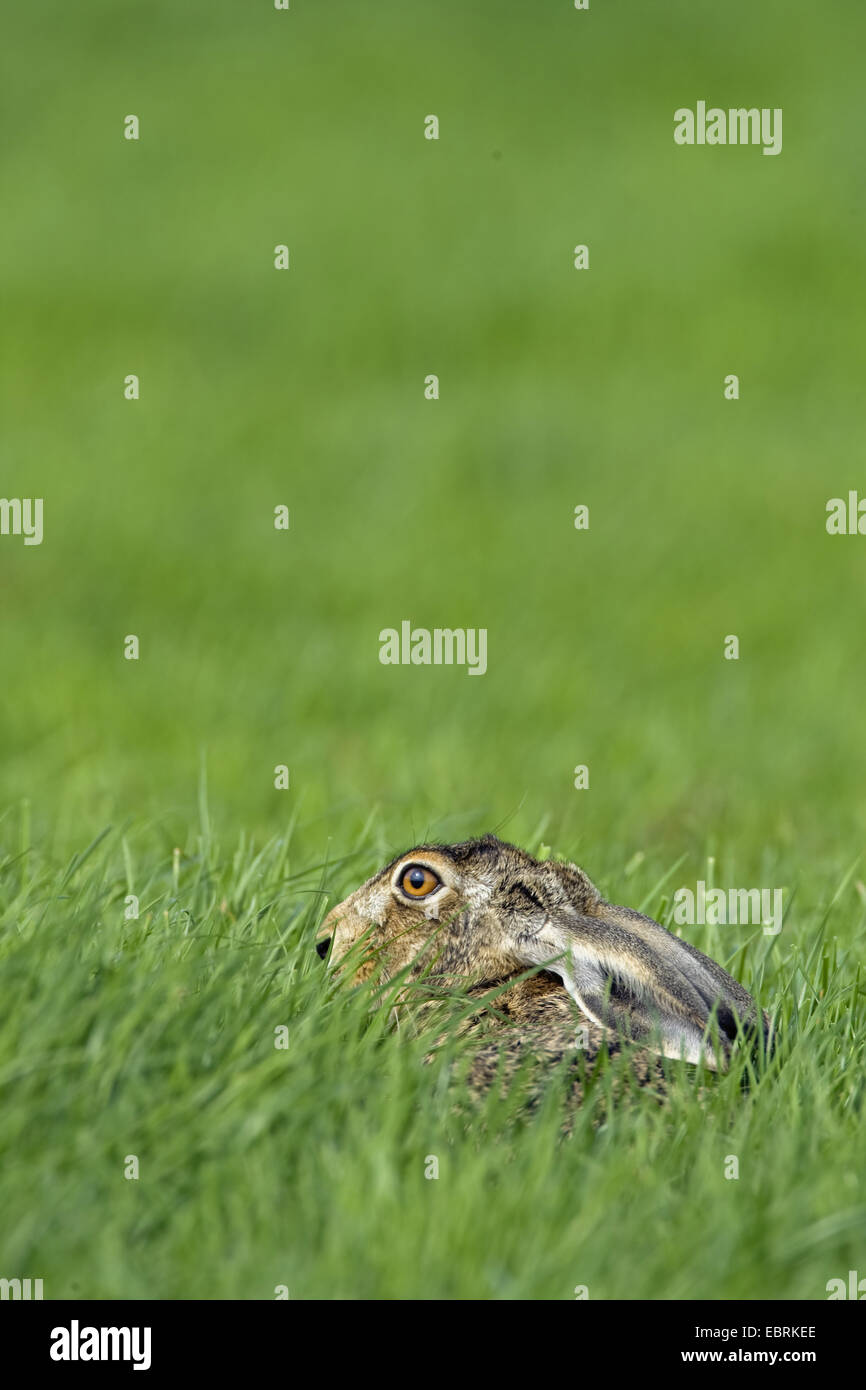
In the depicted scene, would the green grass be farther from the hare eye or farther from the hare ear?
the hare eye

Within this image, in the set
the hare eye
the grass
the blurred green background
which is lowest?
the grass

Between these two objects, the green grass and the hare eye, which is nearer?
the green grass

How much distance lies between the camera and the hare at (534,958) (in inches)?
179

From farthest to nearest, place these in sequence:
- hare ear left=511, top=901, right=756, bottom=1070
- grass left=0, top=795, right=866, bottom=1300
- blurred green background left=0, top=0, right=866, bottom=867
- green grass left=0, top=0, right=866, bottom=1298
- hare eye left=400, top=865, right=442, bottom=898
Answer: blurred green background left=0, top=0, right=866, bottom=867
hare eye left=400, top=865, right=442, bottom=898
hare ear left=511, top=901, right=756, bottom=1070
green grass left=0, top=0, right=866, bottom=1298
grass left=0, top=795, right=866, bottom=1300

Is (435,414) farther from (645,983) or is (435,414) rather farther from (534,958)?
(645,983)

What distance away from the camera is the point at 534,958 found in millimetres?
4922

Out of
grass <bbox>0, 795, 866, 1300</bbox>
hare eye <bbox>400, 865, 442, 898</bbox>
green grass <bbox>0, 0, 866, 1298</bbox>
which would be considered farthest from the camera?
hare eye <bbox>400, 865, 442, 898</bbox>

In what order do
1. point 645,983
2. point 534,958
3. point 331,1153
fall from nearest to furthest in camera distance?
1. point 331,1153
2. point 645,983
3. point 534,958

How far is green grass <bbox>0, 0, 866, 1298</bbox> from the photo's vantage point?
149 inches

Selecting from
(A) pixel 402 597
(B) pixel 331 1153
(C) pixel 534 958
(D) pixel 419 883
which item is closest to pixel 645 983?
(C) pixel 534 958

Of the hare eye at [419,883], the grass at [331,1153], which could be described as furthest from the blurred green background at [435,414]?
the grass at [331,1153]

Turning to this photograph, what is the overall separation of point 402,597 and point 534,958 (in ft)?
29.4

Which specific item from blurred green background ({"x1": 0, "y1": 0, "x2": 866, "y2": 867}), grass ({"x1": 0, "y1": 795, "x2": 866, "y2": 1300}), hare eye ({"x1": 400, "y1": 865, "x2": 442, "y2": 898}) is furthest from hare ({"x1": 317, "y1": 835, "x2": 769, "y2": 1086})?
blurred green background ({"x1": 0, "y1": 0, "x2": 866, "y2": 867})

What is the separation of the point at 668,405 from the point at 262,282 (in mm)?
6937
